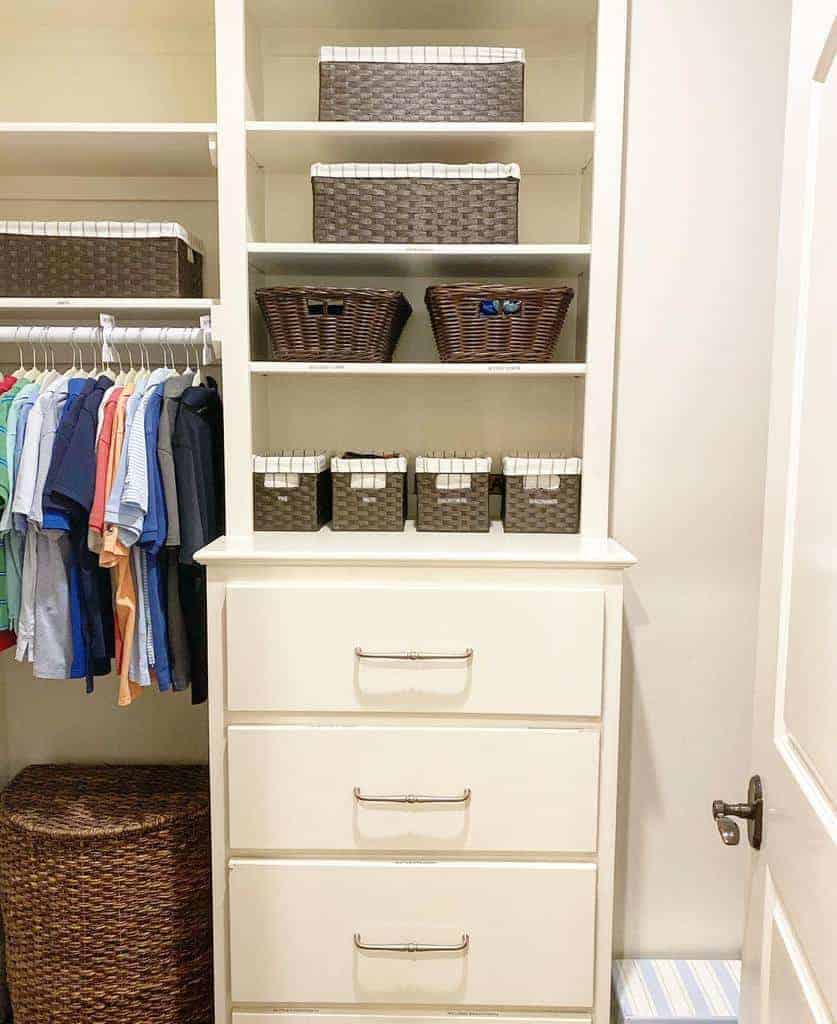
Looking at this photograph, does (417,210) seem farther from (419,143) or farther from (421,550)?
(421,550)

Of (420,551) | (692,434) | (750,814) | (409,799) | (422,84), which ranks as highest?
(422,84)

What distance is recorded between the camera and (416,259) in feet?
6.40

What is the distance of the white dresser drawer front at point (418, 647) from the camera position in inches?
68.9

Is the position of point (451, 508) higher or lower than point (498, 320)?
lower

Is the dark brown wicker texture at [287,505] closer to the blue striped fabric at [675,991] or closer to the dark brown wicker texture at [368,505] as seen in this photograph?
the dark brown wicker texture at [368,505]

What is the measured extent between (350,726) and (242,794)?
0.25 metres

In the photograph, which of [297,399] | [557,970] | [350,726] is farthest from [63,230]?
[557,970]

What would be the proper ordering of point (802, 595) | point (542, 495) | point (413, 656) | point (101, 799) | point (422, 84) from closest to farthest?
point (802, 595) < point (413, 656) < point (422, 84) < point (542, 495) < point (101, 799)

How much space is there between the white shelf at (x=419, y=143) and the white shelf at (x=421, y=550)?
0.83 metres

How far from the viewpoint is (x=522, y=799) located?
1.78 meters

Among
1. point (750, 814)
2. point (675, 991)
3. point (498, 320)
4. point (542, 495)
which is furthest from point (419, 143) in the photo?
point (675, 991)

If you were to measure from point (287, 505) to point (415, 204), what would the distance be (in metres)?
0.69

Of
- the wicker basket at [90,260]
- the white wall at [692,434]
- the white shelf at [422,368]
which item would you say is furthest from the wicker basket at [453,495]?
the wicker basket at [90,260]

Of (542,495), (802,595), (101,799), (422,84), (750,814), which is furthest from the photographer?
(101,799)
